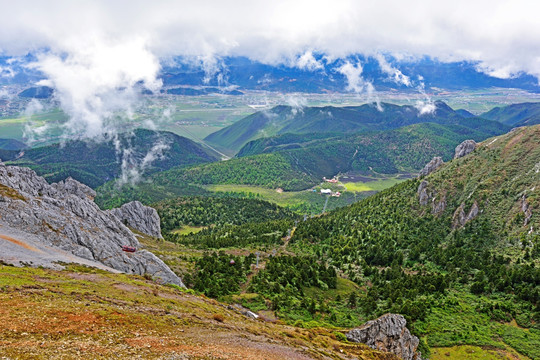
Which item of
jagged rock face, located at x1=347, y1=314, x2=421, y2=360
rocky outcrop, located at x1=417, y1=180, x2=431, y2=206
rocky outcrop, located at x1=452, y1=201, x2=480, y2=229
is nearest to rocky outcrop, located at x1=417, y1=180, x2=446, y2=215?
rocky outcrop, located at x1=417, y1=180, x2=431, y2=206

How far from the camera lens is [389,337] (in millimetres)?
82062

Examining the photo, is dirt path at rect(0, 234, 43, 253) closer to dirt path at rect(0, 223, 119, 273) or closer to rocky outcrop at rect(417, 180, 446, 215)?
dirt path at rect(0, 223, 119, 273)

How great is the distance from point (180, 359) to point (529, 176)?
170m

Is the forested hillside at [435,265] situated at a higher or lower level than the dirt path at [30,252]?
lower

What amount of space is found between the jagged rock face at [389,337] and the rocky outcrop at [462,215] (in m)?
96.3

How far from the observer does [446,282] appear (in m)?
119

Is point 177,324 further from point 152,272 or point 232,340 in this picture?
point 152,272

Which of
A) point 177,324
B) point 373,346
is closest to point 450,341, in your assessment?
point 373,346

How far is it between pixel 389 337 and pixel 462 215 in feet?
343

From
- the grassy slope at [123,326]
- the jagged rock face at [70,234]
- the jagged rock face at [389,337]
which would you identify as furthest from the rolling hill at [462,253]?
the jagged rock face at [70,234]

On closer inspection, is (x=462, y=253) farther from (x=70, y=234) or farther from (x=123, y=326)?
(x=70, y=234)

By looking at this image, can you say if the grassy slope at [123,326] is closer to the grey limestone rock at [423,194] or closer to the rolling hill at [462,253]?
the rolling hill at [462,253]

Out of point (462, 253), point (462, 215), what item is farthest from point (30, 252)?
point (462, 215)

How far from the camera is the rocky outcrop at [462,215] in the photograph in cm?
16225
